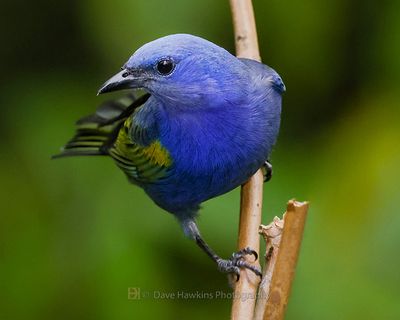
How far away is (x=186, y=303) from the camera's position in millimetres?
4613

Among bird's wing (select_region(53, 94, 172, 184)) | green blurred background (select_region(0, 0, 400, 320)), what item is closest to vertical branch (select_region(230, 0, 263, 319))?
bird's wing (select_region(53, 94, 172, 184))

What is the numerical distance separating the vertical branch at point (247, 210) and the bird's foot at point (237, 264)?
23 millimetres

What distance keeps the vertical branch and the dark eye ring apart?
20.0 inches

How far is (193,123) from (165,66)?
1.20ft

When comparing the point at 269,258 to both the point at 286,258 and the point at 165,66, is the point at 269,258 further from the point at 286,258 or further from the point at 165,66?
the point at 165,66

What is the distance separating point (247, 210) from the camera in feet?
11.0

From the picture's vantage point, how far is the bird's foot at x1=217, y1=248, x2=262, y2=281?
3.30 meters

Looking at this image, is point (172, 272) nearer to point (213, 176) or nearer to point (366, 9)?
point (213, 176)

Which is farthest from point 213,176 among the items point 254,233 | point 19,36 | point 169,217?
point 19,36

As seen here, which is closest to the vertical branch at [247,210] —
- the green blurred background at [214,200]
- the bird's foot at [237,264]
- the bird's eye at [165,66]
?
the bird's foot at [237,264]

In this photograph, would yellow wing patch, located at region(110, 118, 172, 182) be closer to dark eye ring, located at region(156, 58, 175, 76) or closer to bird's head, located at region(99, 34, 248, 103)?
bird's head, located at region(99, 34, 248, 103)

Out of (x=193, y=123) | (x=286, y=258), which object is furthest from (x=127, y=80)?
(x=286, y=258)

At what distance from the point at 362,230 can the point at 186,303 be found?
0.96m

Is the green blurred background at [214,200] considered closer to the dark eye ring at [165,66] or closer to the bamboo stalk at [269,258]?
the dark eye ring at [165,66]
